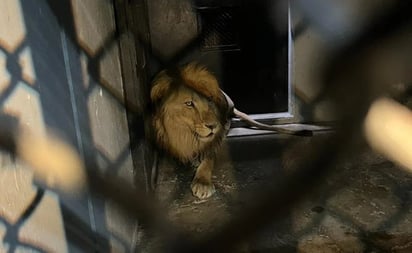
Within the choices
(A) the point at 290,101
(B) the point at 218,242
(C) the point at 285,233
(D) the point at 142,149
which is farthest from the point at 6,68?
(A) the point at 290,101

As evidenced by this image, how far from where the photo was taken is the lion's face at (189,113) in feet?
4.61

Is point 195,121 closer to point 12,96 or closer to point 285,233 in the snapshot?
point 285,233

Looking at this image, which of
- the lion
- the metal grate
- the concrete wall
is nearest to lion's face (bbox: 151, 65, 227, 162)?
the lion

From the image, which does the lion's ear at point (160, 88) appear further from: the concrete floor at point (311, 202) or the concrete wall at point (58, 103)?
the concrete wall at point (58, 103)

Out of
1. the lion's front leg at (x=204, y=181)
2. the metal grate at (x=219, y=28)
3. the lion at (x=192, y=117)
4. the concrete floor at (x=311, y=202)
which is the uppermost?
the metal grate at (x=219, y=28)

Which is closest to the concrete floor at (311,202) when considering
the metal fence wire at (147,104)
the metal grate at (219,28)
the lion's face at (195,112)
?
the metal fence wire at (147,104)

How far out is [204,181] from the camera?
56.4 inches

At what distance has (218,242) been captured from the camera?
34.5 inches

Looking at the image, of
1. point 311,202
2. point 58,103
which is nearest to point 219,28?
point 311,202

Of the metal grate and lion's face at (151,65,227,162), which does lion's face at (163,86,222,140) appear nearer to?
lion's face at (151,65,227,162)

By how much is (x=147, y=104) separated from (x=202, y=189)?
0.79 ft

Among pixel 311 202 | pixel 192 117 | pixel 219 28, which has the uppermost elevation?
pixel 219 28

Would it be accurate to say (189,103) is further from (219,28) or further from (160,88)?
(219,28)

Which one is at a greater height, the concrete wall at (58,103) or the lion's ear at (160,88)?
the concrete wall at (58,103)
